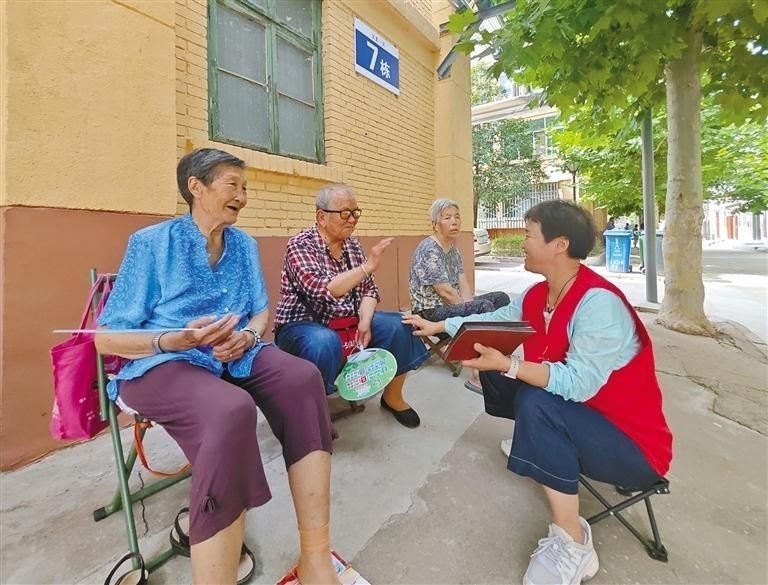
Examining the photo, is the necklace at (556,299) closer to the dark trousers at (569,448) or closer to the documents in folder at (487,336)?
the documents in folder at (487,336)

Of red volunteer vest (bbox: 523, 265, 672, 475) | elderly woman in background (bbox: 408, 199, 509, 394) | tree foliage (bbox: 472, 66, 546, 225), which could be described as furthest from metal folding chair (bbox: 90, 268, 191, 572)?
tree foliage (bbox: 472, 66, 546, 225)

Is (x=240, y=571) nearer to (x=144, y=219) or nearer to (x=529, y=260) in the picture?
(x=529, y=260)

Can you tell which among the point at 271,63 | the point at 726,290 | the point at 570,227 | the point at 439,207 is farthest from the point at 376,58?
the point at 726,290

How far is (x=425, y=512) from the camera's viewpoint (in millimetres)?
1662

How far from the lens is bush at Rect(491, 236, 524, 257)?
16.3 metres

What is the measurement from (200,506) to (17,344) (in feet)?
5.34

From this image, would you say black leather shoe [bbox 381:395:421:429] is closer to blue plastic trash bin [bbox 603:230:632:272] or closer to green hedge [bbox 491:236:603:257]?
blue plastic trash bin [bbox 603:230:632:272]

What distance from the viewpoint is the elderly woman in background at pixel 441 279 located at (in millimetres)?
3006

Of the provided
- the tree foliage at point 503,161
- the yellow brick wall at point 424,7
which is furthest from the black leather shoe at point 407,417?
the tree foliage at point 503,161

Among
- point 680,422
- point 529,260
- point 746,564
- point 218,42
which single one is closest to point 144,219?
point 218,42

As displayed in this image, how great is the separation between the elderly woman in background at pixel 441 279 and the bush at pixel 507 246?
13893 mm

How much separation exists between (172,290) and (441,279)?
1.97 metres

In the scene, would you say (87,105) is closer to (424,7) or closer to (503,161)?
(424,7)

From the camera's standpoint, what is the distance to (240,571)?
A: 1320 millimetres
